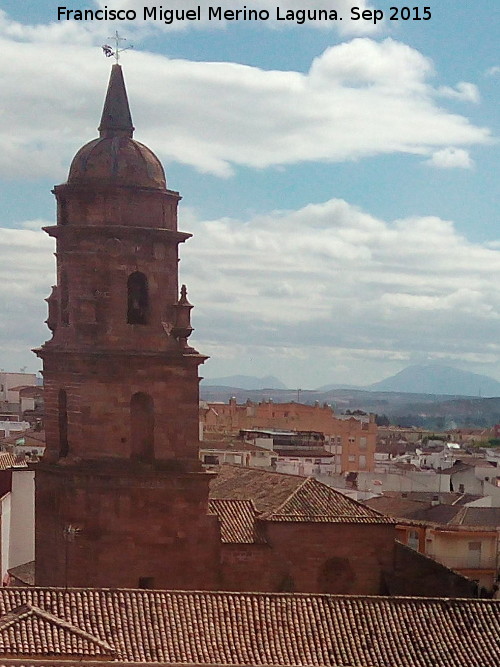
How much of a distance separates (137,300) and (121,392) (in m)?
2.22

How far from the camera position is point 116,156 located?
27.4 meters

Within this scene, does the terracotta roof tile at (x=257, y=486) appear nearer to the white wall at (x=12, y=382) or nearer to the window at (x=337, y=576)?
the window at (x=337, y=576)

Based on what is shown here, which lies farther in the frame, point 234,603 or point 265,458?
point 265,458

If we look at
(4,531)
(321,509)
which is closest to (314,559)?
(321,509)

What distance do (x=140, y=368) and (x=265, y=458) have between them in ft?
102

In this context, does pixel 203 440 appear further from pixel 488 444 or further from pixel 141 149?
pixel 488 444

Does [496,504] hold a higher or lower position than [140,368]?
lower

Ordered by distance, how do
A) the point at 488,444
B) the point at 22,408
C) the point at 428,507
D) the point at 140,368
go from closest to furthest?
the point at 140,368
the point at 428,507
the point at 22,408
the point at 488,444

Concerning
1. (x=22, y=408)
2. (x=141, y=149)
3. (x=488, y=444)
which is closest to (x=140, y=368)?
(x=141, y=149)

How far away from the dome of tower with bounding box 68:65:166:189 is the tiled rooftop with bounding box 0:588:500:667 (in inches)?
370

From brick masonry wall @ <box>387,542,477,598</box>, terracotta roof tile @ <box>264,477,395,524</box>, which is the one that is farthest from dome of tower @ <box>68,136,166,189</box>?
brick masonry wall @ <box>387,542,477,598</box>

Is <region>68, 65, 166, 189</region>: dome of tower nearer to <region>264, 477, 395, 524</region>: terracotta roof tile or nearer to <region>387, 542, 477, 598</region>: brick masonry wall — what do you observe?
<region>264, 477, 395, 524</region>: terracotta roof tile

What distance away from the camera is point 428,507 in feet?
144

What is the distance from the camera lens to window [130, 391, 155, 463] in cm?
2728
